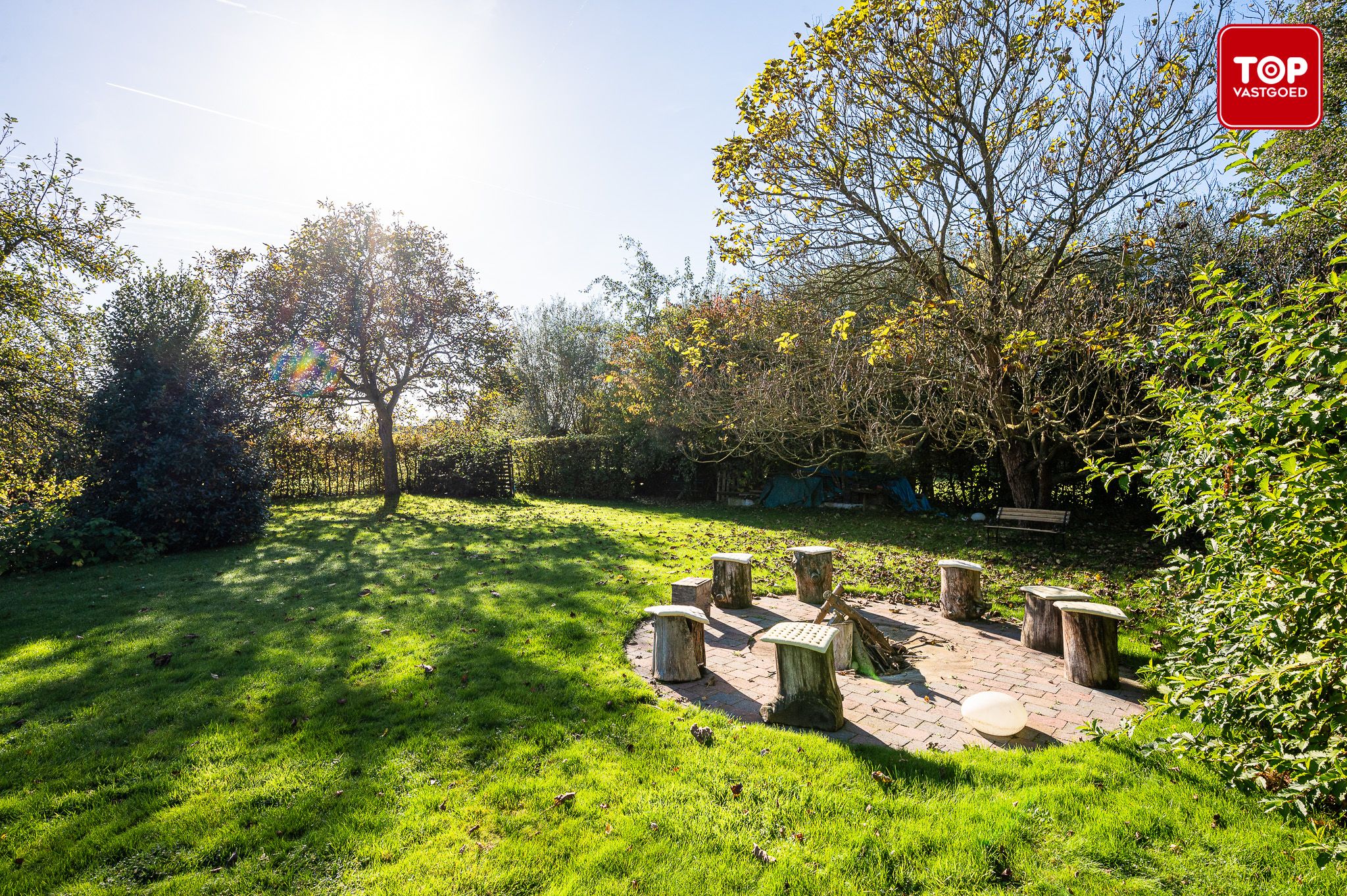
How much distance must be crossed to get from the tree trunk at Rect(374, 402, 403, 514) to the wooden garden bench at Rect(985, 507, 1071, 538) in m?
15.7

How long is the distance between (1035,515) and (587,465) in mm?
13136

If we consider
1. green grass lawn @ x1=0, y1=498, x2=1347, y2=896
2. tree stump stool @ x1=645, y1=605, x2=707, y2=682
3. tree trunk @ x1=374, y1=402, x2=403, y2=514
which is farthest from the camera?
tree trunk @ x1=374, y1=402, x2=403, y2=514

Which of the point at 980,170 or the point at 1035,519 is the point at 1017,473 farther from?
the point at 980,170

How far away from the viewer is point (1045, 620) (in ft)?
18.3

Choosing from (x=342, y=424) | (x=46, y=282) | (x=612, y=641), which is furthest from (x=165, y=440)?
(x=612, y=641)

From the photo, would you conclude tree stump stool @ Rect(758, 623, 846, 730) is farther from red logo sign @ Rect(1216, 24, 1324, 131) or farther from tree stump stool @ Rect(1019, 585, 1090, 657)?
red logo sign @ Rect(1216, 24, 1324, 131)

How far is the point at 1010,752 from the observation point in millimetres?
3713

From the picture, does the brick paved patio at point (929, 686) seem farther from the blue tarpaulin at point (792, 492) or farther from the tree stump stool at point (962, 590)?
the blue tarpaulin at point (792, 492)

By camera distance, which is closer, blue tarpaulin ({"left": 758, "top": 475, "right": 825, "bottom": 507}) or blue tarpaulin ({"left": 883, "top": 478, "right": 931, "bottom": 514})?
blue tarpaulin ({"left": 883, "top": 478, "right": 931, "bottom": 514})

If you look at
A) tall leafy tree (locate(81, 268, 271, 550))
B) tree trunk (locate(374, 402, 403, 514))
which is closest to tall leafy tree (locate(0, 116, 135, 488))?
tall leafy tree (locate(81, 268, 271, 550))

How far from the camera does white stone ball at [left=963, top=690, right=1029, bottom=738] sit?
3918 millimetres

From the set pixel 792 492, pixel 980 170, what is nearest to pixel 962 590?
pixel 980 170

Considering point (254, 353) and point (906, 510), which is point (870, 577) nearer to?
point (906, 510)

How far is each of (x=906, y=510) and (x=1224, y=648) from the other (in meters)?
12.4
